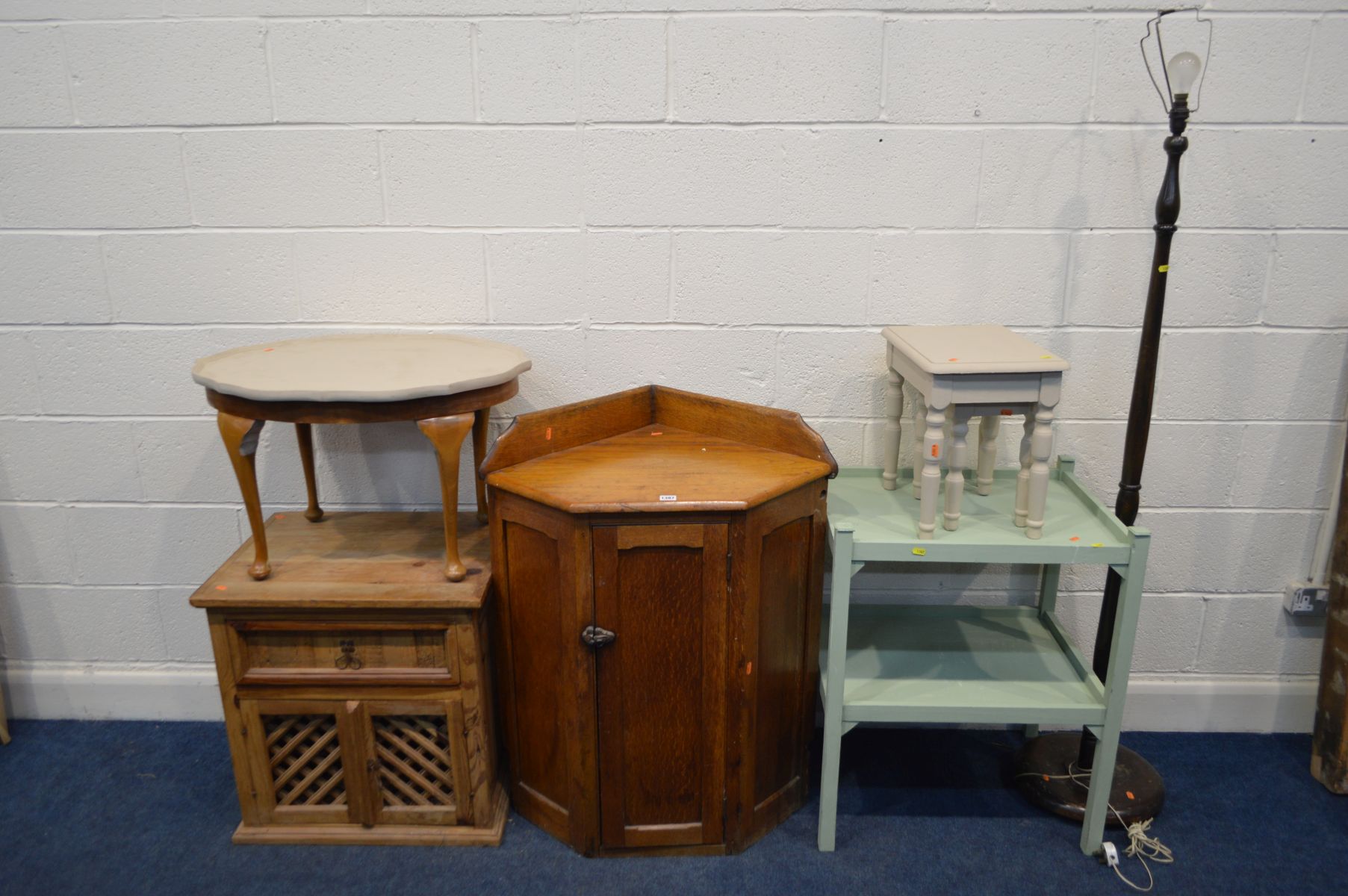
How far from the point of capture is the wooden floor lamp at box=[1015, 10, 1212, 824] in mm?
1956

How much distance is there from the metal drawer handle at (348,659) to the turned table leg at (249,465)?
0.24 m

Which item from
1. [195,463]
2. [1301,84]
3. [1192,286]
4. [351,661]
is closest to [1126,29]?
[1301,84]

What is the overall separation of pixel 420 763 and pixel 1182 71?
2.15 m

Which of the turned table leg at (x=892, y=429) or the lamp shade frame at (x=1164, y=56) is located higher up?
the lamp shade frame at (x=1164, y=56)

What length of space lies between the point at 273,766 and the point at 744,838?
108 centimetres

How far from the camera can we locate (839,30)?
2.17 m

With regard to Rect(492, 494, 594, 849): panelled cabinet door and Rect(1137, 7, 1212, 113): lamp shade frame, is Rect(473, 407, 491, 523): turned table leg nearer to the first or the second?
Rect(492, 494, 594, 849): panelled cabinet door

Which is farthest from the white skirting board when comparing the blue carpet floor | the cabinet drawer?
the cabinet drawer

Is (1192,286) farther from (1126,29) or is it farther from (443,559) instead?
(443,559)

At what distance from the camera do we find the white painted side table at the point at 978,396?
1944 mm

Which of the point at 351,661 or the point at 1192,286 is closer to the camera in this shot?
the point at 351,661

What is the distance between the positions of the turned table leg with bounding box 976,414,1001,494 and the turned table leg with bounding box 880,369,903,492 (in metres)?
0.19

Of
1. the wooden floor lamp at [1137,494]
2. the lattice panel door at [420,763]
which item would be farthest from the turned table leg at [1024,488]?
the lattice panel door at [420,763]

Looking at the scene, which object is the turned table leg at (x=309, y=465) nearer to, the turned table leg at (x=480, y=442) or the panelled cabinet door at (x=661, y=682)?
the turned table leg at (x=480, y=442)
